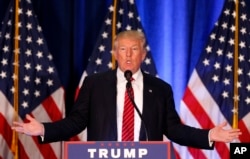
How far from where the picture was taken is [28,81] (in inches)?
176

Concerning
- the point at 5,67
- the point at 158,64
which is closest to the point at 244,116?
the point at 158,64

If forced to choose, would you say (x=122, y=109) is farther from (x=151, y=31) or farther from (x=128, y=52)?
(x=151, y=31)

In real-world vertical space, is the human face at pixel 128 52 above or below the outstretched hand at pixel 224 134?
above

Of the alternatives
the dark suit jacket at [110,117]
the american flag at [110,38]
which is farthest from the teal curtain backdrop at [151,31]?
the dark suit jacket at [110,117]

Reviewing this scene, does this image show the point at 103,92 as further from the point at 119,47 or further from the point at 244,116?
the point at 244,116

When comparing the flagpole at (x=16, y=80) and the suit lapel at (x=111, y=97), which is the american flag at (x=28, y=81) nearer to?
the flagpole at (x=16, y=80)

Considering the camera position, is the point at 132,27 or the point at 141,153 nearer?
the point at 141,153

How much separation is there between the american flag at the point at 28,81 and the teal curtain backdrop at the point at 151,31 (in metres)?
0.23

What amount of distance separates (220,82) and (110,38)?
1051mm

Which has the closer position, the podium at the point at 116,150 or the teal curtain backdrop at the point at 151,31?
the podium at the point at 116,150

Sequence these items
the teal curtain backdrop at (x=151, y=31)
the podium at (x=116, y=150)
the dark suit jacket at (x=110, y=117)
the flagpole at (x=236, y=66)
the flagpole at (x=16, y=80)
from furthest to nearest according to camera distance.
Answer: the teal curtain backdrop at (x=151, y=31), the flagpole at (x=236, y=66), the flagpole at (x=16, y=80), the dark suit jacket at (x=110, y=117), the podium at (x=116, y=150)

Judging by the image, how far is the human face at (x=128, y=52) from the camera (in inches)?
106

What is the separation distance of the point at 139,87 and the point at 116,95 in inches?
5.6

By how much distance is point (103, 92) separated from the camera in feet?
8.94
